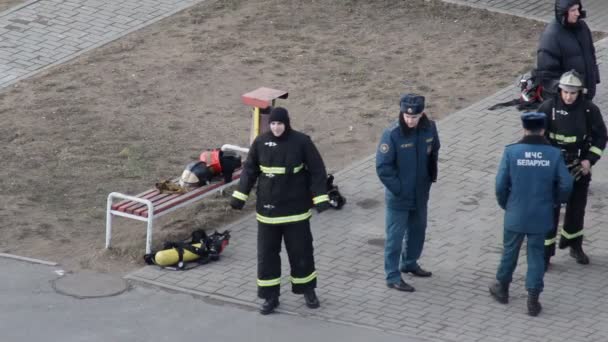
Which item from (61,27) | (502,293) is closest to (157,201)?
(502,293)

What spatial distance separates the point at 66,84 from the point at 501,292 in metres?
7.77

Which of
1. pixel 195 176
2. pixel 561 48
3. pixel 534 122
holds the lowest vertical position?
pixel 195 176

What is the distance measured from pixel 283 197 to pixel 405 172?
1056 millimetres

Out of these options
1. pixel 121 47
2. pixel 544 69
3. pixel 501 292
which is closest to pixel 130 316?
pixel 501 292

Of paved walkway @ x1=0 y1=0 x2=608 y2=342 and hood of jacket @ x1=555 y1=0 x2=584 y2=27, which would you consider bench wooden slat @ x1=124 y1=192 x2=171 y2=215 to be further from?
hood of jacket @ x1=555 y1=0 x2=584 y2=27

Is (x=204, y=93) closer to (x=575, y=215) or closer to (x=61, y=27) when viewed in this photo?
(x=61, y=27)

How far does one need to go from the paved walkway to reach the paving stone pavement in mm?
5423

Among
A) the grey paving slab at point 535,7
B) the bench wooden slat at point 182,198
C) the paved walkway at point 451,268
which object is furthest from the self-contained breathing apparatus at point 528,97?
the bench wooden slat at point 182,198

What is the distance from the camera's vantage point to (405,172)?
36.8ft

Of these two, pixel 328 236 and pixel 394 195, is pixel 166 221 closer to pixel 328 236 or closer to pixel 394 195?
pixel 328 236

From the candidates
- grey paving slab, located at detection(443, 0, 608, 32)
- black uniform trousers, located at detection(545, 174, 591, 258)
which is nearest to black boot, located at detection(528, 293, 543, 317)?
black uniform trousers, located at detection(545, 174, 591, 258)

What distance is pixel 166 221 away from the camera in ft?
43.4

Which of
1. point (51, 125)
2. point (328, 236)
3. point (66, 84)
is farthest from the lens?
point (66, 84)

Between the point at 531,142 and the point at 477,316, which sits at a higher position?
the point at 531,142
